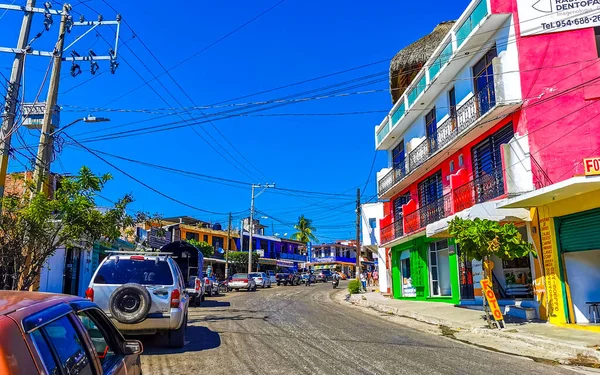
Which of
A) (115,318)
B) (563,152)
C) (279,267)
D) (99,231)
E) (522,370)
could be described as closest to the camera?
(522,370)

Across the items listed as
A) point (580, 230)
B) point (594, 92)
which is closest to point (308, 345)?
point (580, 230)

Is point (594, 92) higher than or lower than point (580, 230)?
higher

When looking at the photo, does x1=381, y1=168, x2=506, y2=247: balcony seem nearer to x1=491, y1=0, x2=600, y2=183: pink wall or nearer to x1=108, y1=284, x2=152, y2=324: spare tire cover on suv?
x1=491, y1=0, x2=600, y2=183: pink wall

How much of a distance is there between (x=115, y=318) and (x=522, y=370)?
7034mm

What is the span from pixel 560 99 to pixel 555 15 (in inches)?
114

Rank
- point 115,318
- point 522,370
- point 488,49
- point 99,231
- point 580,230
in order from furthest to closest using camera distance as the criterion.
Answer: point 488,49 < point 580,230 < point 99,231 < point 115,318 < point 522,370

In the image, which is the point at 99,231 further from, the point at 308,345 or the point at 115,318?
the point at 308,345

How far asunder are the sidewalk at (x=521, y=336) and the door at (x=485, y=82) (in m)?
7.26

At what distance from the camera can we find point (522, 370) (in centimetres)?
779

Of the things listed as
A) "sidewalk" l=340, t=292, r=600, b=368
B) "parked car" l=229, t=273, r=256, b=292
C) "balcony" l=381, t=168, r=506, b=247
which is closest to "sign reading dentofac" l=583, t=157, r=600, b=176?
"sidewalk" l=340, t=292, r=600, b=368

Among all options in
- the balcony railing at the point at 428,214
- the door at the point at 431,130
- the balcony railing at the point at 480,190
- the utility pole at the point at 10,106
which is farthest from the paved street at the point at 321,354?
the door at the point at 431,130

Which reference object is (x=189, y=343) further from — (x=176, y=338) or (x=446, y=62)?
(x=446, y=62)

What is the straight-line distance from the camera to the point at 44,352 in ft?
7.91

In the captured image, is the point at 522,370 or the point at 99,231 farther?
the point at 99,231
